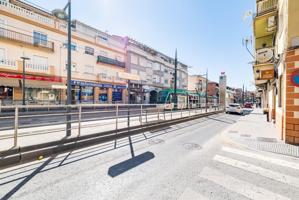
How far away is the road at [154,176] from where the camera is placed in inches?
126

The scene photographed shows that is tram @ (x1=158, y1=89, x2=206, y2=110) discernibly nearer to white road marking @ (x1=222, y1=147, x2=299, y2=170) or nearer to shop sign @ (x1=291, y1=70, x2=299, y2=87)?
shop sign @ (x1=291, y1=70, x2=299, y2=87)

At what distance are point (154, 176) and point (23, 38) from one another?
2320cm


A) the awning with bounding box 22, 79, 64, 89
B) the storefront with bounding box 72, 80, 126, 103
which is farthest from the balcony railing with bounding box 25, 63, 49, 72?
the storefront with bounding box 72, 80, 126, 103

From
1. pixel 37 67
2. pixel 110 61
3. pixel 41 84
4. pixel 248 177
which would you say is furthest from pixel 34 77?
pixel 248 177

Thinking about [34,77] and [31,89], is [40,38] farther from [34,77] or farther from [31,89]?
[31,89]

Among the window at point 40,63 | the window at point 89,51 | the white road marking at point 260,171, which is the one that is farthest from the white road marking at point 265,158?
the window at point 89,51

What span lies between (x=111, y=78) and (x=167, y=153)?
26.7 meters

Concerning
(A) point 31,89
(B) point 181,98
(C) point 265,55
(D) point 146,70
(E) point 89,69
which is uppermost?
(D) point 146,70

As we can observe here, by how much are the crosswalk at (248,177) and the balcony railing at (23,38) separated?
920 inches

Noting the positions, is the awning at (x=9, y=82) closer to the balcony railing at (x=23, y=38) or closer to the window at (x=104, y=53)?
the balcony railing at (x=23, y=38)

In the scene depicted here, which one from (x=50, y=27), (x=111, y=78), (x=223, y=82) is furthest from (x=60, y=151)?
(x=223, y=82)

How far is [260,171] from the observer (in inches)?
171

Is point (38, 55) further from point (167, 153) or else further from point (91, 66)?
point (167, 153)

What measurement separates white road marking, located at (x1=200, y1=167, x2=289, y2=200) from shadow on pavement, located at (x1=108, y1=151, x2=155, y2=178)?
5.54ft
